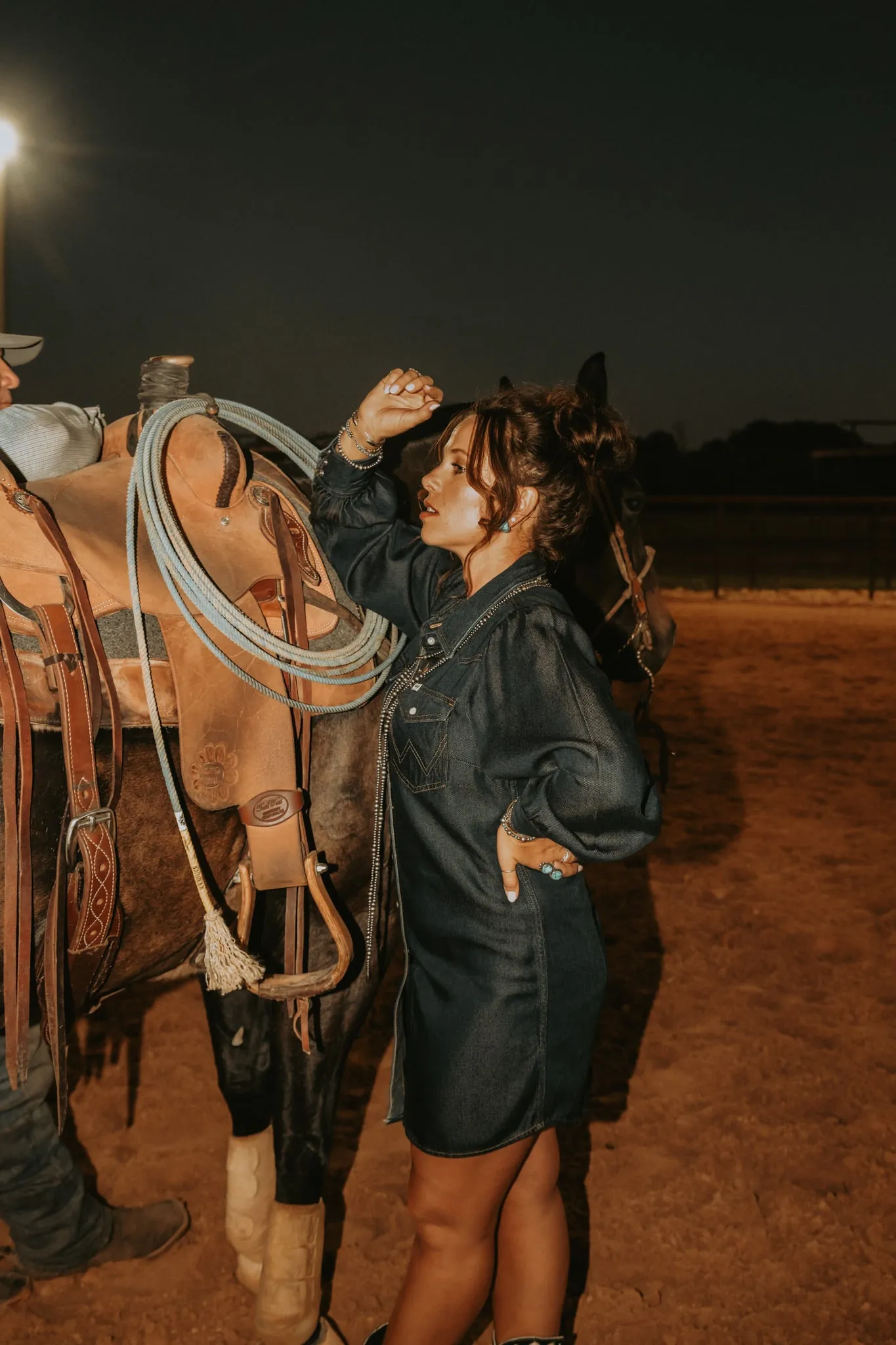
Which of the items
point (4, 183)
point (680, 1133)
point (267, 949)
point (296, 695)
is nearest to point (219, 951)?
point (267, 949)

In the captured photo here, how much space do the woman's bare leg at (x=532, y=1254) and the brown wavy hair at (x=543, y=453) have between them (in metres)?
1.12

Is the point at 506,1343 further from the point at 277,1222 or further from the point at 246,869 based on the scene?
the point at 246,869

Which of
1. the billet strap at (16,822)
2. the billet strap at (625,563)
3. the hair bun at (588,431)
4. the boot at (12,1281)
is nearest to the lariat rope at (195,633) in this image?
the billet strap at (16,822)

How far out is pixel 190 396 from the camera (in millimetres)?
1935

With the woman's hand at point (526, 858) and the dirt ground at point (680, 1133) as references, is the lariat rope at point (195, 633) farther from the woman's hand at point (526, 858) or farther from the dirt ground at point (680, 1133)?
the dirt ground at point (680, 1133)

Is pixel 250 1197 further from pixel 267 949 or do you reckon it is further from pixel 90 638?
pixel 90 638

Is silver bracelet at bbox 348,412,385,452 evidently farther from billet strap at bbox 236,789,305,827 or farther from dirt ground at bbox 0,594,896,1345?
dirt ground at bbox 0,594,896,1345

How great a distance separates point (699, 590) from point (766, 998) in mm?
11806

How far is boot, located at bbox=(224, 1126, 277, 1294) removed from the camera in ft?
7.67

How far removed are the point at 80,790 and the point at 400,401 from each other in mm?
888

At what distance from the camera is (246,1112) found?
91.2 inches

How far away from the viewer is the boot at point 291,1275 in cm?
206

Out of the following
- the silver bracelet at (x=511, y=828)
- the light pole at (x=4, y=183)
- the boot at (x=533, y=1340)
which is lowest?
the boot at (x=533, y=1340)

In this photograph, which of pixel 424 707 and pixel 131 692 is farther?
pixel 131 692
